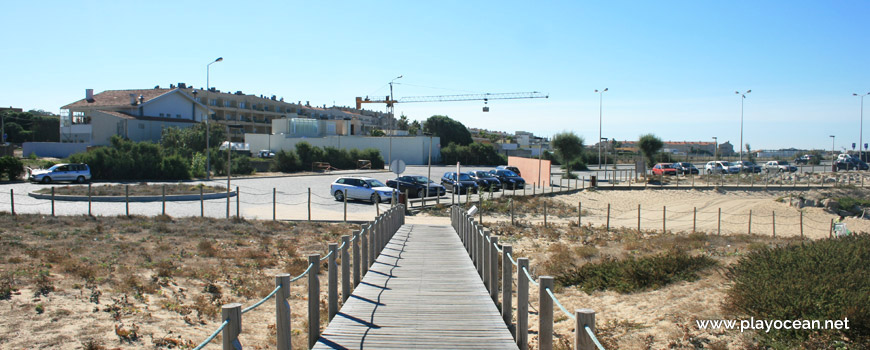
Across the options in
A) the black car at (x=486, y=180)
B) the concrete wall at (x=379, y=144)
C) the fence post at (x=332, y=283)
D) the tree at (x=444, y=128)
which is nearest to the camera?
the fence post at (x=332, y=283)

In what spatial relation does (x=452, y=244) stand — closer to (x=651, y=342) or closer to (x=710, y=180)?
(x=651, y=342)

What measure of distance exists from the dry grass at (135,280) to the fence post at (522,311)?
2980mm

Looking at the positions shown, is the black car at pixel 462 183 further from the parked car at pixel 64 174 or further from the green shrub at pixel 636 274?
the green shrub at pixel 636 274

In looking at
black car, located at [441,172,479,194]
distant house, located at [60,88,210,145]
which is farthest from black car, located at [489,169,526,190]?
distant house, located at [60,88,210,145]

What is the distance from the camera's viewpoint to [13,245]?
13.2m

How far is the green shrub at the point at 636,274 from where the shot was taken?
10.6 metres

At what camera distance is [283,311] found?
5.58 m

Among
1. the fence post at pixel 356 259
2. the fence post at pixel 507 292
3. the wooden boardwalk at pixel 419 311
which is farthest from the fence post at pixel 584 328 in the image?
the fence post at pixel 356 259

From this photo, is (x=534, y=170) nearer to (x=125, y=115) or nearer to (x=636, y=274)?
(x=636, y=274)

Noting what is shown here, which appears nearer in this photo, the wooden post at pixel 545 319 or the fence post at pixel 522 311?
the wooden post at pixel 545 319

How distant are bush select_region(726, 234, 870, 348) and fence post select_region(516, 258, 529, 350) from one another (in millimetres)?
2623

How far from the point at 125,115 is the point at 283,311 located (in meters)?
73.8

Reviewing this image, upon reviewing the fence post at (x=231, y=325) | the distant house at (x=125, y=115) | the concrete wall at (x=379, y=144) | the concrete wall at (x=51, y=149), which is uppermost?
the distant house at (x=125, y=115)

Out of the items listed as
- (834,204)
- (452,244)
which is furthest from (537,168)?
(452,244)
